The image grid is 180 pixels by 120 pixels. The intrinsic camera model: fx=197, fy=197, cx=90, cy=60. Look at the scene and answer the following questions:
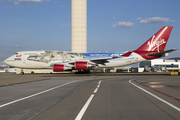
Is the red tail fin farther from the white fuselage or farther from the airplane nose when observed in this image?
the airplane nose

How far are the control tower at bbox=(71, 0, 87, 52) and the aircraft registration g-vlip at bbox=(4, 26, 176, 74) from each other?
999 inches

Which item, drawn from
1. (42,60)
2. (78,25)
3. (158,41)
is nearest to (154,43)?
(158,41)

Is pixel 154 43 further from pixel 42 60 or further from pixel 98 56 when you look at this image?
pixel 42 60

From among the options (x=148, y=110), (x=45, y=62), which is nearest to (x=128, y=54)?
(x=45, y=62)

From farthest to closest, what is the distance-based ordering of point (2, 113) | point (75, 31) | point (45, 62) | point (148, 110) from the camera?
1. point (75, 31)
2. point (45, 62)
3. point (148, 110)
4. point (2, 113)

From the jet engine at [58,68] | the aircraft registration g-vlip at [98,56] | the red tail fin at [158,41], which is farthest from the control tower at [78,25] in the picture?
the jet engine at [58,68]

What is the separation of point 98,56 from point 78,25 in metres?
29.1

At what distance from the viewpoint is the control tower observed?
229 feet

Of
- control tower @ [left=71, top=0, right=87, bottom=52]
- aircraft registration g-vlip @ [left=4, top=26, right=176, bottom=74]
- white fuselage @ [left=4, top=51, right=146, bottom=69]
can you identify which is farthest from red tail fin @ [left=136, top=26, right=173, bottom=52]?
control tower @ [left=71, top=0, right=87, bottom=52]

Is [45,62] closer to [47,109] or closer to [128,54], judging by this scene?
[128,54]

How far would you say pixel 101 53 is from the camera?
1761 inches

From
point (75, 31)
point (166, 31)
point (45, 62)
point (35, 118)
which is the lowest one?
point (35, 118)

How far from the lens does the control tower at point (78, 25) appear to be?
69.7 metres

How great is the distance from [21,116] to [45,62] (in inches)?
1452
